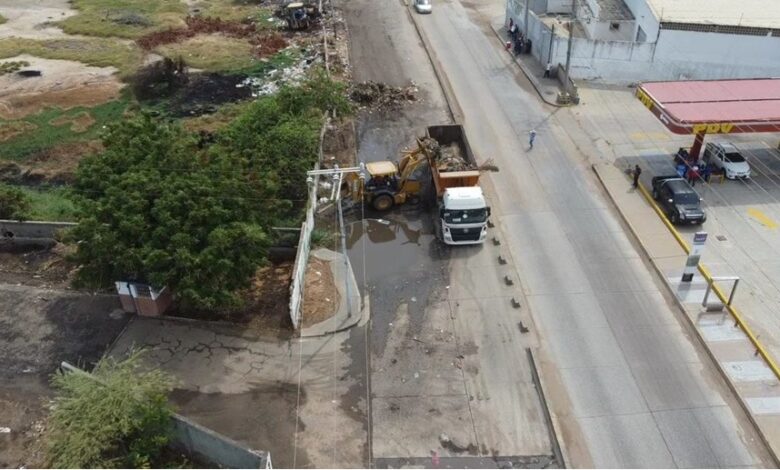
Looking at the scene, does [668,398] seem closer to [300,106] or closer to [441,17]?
[300,106]

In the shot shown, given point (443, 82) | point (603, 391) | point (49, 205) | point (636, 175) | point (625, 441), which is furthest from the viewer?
point (443, 82)

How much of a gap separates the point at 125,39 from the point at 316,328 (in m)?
37.6

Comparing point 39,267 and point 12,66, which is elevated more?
point 12,66

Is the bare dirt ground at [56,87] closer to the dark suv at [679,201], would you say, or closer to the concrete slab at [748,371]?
the dark suv at [679,201]

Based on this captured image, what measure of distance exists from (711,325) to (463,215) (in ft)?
33.7

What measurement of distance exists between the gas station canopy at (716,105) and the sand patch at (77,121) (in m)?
31.3

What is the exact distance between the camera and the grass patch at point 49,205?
29219 millimetres

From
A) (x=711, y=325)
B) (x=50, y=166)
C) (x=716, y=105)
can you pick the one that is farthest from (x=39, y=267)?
(x=716, y=105)

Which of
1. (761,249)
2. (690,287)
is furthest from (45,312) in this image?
(761,249)

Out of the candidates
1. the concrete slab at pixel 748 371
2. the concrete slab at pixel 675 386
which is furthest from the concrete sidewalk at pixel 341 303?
the concrete slab at pixel 748 371

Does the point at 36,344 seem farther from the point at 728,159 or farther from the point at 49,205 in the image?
the point at 728,159

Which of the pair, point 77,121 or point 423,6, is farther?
point 423,6

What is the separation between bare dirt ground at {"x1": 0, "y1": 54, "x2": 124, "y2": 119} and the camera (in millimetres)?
39969

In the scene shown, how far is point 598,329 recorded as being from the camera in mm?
23609
